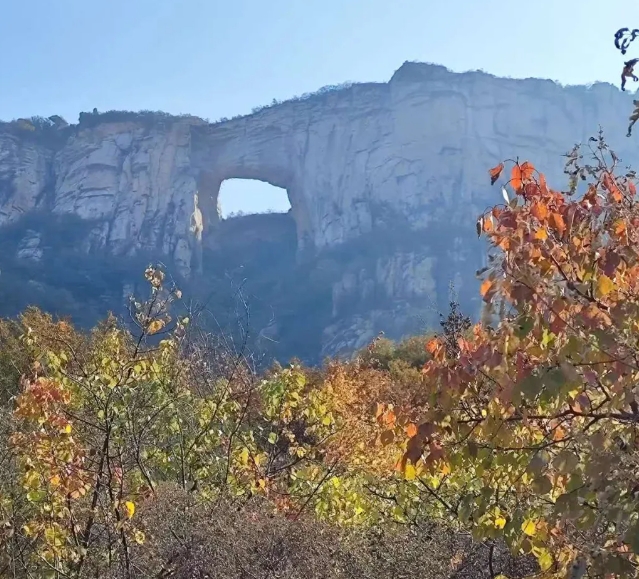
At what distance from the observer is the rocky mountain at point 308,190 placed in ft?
156

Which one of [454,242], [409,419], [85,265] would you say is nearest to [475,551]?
[409,419]

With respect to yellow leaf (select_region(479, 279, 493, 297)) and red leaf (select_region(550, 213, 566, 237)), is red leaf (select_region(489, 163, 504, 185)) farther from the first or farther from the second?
yellow leaf (select_region(479, 279, 493, 297))

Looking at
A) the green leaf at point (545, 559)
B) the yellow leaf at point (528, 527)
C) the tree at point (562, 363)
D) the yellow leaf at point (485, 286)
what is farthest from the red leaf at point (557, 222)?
the green leaf at point (545, 559)

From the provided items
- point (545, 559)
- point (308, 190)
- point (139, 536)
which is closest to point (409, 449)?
point (545, 559)

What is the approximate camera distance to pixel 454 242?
47719 mm

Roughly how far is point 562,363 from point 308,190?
53991 mm

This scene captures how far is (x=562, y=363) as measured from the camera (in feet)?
5.06

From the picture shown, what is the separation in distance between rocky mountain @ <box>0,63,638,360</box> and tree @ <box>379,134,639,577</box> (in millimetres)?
42004

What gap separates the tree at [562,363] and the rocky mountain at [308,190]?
42.0 meters

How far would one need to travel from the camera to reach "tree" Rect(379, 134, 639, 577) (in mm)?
1586

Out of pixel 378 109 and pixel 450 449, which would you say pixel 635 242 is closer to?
pixel 450 449

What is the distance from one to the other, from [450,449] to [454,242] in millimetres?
46735

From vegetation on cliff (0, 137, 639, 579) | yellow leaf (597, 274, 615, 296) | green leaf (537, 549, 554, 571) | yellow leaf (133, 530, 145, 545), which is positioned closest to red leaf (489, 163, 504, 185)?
vegetation on cliff (0, 137, 639, 579)

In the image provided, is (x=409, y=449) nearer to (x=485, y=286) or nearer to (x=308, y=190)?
(x=485, y=286)
